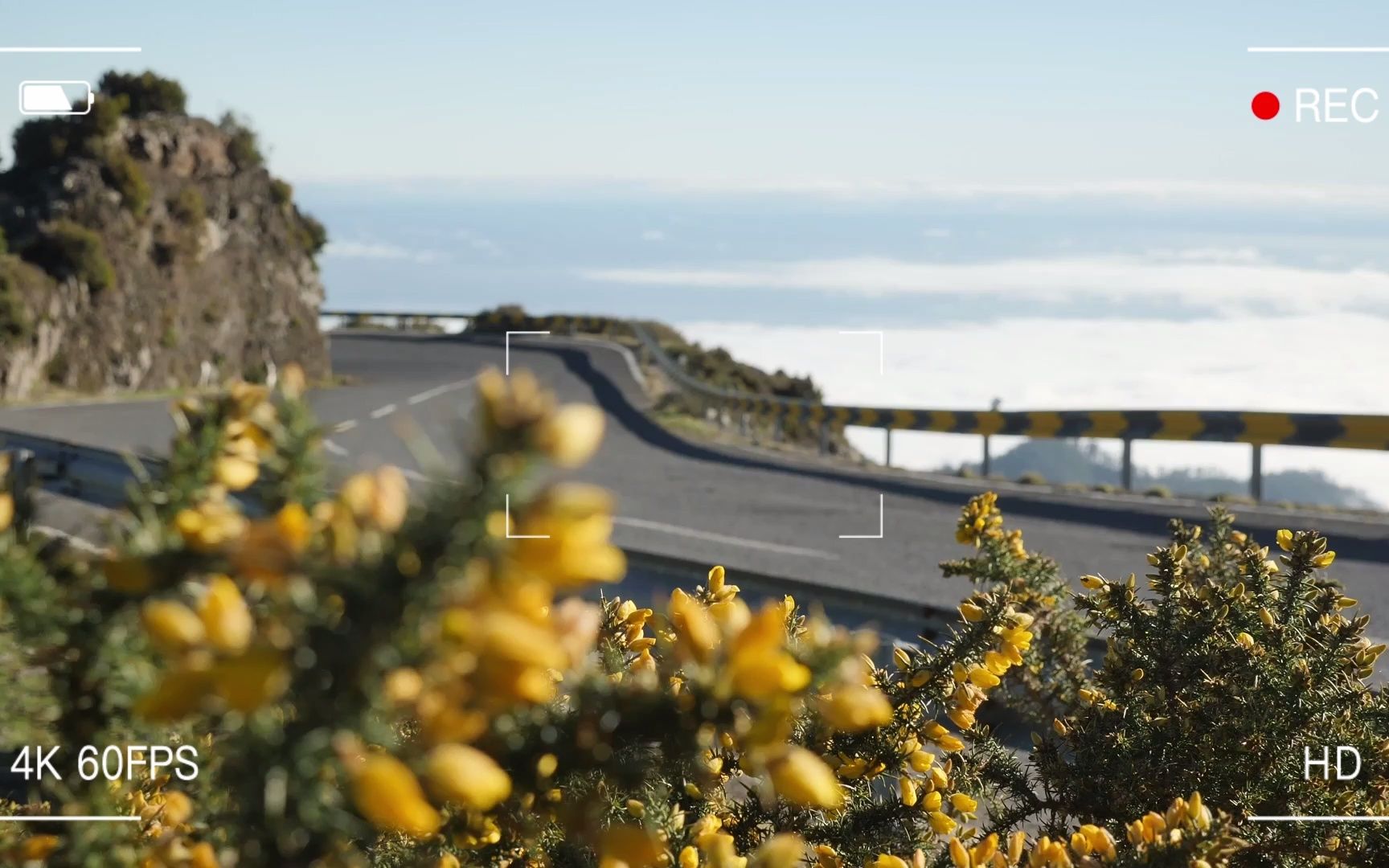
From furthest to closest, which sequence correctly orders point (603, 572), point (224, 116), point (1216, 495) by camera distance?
point (224, 116)
point (1216, 495)
point (603, 572)

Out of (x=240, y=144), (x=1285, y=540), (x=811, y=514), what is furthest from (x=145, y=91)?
(x=1285, y=540)

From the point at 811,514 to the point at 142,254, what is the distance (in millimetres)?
22223

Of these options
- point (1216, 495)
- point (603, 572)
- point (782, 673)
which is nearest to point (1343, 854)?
point (782, 673)

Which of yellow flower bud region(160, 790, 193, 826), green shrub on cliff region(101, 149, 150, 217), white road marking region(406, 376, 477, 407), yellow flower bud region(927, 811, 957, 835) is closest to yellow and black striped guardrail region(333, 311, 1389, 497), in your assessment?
white road marking region(406, 376, 477, 407)

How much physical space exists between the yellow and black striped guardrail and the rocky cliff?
13026mm

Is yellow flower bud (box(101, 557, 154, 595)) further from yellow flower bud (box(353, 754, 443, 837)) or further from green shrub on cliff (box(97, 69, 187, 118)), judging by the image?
green shrub on cliff (box(97, 69, 187, 118))

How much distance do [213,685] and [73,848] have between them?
1.78ft

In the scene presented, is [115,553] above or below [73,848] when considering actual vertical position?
above

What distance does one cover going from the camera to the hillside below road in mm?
10680

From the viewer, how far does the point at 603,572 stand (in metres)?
1.04

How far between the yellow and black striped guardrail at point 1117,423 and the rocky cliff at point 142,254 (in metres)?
13.0

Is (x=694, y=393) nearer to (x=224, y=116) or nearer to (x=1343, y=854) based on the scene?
(x=224, y=116)

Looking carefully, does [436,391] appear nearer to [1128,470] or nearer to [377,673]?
[1128,470]

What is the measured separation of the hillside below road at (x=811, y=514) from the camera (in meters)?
10.7
